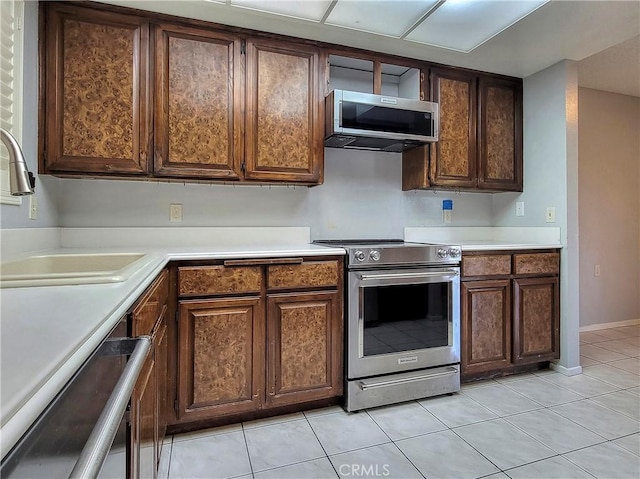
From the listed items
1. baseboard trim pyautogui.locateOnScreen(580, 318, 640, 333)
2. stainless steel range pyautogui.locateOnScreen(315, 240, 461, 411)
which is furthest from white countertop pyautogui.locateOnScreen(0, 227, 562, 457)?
baseboard trim pyautogui.locateOnScreen(580, 318, 640, 333)

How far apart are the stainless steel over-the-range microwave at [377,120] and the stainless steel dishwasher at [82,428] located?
1.80 m

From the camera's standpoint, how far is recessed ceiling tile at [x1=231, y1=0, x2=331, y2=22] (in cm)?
184

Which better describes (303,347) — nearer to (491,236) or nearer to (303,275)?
(303,275)

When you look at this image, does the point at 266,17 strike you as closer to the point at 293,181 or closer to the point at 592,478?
the point at 293,181

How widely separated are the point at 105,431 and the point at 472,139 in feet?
9.31

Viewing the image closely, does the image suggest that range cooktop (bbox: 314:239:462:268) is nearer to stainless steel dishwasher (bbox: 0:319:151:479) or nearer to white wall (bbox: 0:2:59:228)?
stainless steel dishwasher (bbox: 0:319:151:479)

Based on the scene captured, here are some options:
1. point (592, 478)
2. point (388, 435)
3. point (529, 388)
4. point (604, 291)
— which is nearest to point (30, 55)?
point (388, 435)

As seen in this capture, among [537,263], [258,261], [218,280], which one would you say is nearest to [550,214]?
[537,263]

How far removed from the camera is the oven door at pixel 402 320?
2.04 metres

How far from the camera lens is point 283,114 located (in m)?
2.20

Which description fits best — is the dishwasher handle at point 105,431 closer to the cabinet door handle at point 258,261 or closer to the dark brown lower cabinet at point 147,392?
the dark brown lower cabinet at point 147,392

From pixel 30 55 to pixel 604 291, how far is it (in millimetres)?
4859

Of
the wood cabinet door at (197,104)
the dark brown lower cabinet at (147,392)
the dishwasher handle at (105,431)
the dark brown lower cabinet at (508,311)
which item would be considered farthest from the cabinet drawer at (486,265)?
the dishwasher handle at (105,431)

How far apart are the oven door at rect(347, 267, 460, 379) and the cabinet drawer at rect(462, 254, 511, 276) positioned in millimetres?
123
